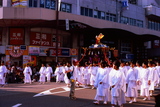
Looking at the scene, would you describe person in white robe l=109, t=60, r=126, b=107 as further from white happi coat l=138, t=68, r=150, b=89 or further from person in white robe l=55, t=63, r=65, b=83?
person in white robe l=55, t=63, r=65, b=83

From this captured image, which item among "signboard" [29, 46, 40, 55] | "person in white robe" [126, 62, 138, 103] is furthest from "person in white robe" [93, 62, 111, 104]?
"signboard" [29, 46, 40, 55]

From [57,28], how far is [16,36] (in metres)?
6.38

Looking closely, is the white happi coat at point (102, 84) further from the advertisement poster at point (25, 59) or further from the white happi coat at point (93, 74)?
the advertisement poster at point (25, 59)

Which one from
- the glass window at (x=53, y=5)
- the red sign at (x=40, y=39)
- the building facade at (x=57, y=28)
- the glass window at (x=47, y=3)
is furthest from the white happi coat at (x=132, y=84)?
the glass window at (x=53, y=5)

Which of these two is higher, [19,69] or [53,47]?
[53,47]

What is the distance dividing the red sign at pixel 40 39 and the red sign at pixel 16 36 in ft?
3.96

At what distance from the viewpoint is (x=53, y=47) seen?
31547mm

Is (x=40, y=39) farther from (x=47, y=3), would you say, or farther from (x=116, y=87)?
(x=116, y=87)

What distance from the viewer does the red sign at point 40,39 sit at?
29.8 metres

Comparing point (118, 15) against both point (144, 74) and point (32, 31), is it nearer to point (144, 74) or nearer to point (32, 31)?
point (32, 31)

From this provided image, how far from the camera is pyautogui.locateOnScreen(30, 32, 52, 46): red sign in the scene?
29.8m

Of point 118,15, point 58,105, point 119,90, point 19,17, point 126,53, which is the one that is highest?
point 118,15

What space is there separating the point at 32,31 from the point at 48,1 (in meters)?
4.49

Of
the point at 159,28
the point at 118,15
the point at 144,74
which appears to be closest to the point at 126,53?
the point at 118,15
